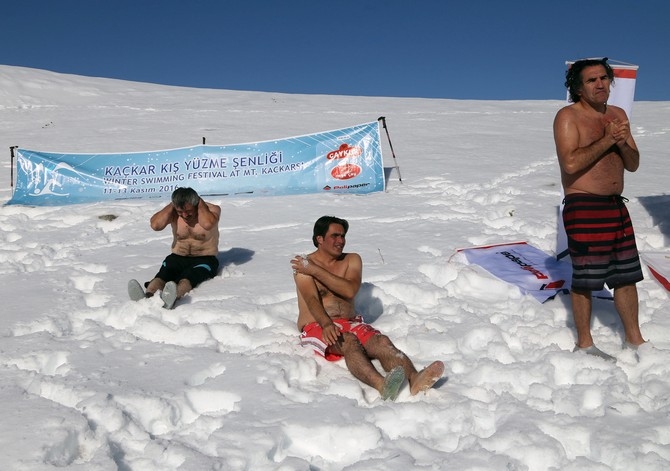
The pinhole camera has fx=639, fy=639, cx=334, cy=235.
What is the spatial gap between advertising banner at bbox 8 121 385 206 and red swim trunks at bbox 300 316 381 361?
5413 mm

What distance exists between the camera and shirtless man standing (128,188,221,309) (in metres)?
5.40

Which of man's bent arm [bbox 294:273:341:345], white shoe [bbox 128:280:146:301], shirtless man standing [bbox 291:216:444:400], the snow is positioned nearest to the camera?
the snow

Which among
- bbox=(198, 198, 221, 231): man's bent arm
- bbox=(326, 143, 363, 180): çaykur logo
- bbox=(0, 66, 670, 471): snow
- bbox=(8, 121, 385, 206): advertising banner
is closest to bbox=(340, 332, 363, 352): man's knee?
bbox=(0, 66, 670, 471): snow

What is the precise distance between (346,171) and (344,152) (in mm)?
286

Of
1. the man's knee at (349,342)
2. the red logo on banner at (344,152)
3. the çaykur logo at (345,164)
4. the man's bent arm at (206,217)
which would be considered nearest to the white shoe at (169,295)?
the man's bent arm at (206,217)

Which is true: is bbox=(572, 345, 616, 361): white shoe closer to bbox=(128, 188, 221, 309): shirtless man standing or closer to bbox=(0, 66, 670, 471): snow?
bbox=(0, 66, 670, 471): snow

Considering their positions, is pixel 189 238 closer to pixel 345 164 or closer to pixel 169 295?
pixel 169 295

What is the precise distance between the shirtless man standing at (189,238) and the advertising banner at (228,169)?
3562 millimetres

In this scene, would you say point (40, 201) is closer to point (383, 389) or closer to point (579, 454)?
point (383, 389)

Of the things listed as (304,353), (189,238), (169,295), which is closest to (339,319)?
(304,353)

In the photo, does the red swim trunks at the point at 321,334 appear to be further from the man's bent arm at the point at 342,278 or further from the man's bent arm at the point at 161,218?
the man's bent arm at the point at 161,218

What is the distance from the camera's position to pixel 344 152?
941 centimetres

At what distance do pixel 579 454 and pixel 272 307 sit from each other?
251cm

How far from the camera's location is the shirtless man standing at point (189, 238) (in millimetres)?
5401
